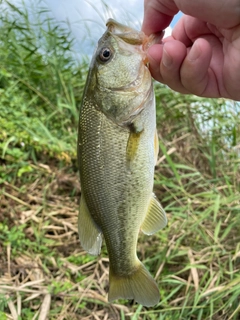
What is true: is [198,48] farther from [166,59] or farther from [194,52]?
[166,59]

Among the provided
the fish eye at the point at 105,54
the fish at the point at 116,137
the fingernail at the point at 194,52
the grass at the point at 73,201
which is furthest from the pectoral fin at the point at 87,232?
the grass at the point at 73,201

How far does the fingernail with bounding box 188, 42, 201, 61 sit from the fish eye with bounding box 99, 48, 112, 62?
0.92ft

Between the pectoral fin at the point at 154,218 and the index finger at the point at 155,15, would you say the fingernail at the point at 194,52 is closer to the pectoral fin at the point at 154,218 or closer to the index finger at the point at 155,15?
the index finger at the point at 155,15

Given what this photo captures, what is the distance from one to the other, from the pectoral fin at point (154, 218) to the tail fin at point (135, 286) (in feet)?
0.57

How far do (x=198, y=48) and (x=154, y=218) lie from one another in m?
0.64

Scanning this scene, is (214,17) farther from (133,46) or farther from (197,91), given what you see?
(197,91)

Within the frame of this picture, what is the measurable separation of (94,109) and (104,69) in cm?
15

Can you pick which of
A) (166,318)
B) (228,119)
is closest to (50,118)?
(228,119)

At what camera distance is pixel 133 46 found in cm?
146

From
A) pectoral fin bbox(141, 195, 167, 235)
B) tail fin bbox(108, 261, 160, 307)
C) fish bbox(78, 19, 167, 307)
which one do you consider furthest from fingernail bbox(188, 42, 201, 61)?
tail fin bbox(108, 261, 160, 307)

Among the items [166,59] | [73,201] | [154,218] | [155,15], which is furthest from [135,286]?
[73,201]

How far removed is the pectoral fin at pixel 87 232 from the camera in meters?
1.55

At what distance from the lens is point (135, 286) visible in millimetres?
1683

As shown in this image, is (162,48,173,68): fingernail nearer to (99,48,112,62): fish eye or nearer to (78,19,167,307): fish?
(78,19,167,307): fish
